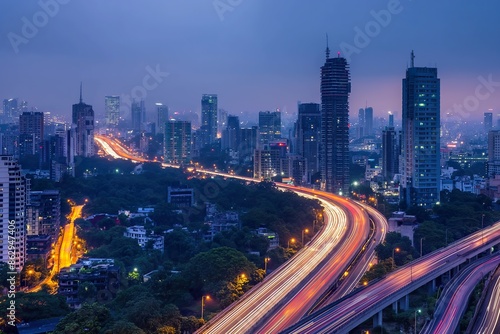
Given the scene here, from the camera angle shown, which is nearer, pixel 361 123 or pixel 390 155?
Answer: pixel 390 155

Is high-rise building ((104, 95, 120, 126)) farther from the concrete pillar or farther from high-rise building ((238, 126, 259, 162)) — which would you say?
the concrete pillar

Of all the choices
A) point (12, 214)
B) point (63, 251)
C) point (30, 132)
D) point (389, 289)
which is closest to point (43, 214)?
point (63, 251)

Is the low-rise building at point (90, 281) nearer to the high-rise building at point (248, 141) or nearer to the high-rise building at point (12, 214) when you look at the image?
the high-rise building at point (12, 214)

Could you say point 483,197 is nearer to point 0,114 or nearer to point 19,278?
point 19,278

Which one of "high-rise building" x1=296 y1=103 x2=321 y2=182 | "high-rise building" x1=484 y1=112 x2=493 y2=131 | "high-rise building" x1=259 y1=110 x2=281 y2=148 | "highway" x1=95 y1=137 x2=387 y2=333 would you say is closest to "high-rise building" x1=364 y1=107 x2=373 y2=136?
"high-rise building" x1=484 y1=112 x2=493 y2=131

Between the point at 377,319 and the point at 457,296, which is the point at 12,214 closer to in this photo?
the point at 377,319

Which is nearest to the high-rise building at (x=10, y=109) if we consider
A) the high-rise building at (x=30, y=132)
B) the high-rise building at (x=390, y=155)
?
the high-rise building at (x=30, y=132)

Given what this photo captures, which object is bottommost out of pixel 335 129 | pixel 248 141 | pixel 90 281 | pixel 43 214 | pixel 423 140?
pixel 90 281
